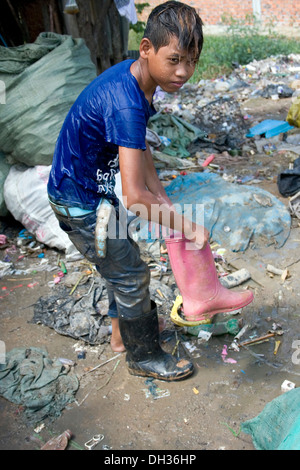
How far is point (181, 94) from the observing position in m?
8.38

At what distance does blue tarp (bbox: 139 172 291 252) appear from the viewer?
3.88 metres

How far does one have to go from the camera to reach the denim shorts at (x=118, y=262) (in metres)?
2.11

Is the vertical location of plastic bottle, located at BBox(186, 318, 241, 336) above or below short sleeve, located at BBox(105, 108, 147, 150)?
below

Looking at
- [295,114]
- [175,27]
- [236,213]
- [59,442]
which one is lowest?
[295,114]

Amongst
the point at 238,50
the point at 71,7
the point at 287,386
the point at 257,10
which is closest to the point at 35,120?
the point at 71,7

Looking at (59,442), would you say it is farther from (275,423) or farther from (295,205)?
(295,205)

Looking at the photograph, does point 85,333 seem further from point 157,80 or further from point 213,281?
point 157,80

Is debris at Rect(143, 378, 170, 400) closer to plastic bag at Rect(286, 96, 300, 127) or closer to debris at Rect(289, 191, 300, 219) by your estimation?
debris at Rect(289, 191, 300, 219)

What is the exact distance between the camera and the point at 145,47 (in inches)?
68.4

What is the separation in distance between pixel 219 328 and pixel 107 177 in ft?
4.21

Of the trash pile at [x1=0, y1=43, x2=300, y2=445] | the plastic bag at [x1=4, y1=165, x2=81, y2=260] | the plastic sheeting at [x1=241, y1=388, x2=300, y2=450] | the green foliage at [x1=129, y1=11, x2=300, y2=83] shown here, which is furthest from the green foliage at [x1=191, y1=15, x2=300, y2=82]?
the plastic sheeting at [x1=241, y1=388, x2=300, y2=450]

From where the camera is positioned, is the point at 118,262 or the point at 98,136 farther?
the point at 118,262

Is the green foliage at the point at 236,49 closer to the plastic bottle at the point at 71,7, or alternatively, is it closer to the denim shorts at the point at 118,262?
the plastic bottle at the point at 71,7

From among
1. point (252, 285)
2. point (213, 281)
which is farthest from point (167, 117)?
point (213, 281)
